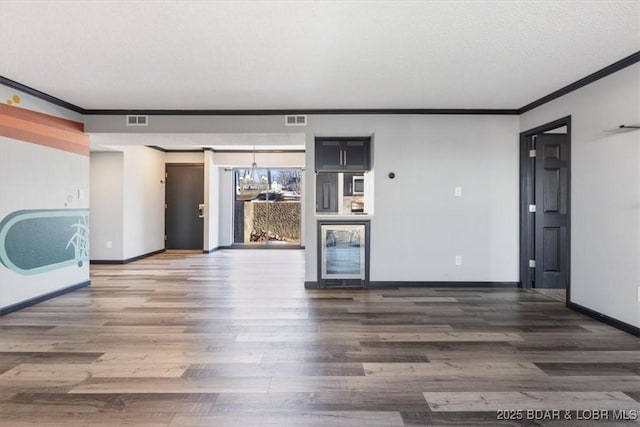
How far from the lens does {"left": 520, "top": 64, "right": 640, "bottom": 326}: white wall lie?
10.6 ft

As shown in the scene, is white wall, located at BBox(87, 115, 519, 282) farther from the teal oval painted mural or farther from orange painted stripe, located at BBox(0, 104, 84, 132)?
the teal oval painted mural

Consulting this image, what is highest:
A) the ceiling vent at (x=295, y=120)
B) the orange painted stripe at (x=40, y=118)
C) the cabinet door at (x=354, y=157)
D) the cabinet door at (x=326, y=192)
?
the ceiling vent at (x=295, y=120)

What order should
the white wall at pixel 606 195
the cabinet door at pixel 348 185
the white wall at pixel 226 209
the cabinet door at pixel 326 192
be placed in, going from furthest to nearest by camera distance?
the white wall at pixel 226 209, the cabinet door at pixel 348 185, the cabinet door at pixel 326 192, the white wall at pixel 606 195

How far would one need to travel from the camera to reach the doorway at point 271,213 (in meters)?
9.68

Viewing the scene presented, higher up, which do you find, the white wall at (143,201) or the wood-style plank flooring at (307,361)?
the white wall at (143,201)

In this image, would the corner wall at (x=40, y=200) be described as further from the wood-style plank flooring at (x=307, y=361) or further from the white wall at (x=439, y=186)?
the white wall at (x=439, y=186)

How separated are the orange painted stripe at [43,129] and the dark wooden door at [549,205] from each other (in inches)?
250

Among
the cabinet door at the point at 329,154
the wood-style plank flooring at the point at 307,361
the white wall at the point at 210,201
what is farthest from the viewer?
the white wall at the point at 210,201

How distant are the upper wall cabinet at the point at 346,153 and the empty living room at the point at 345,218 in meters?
0.03

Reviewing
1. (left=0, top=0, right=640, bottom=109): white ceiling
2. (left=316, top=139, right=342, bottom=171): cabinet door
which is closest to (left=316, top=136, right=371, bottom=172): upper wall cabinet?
(left=316, top=139, right=342, bottom=171): cabinet door

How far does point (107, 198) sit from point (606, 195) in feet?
25.2

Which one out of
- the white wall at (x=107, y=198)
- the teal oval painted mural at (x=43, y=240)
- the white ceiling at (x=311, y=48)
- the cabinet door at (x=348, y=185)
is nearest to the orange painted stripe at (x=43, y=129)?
the white ceiling at (x=311, y=48)

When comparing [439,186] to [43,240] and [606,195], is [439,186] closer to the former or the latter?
[606,195]

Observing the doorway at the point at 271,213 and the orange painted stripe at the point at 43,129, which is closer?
the orange painted stripe at the point at 43,129
